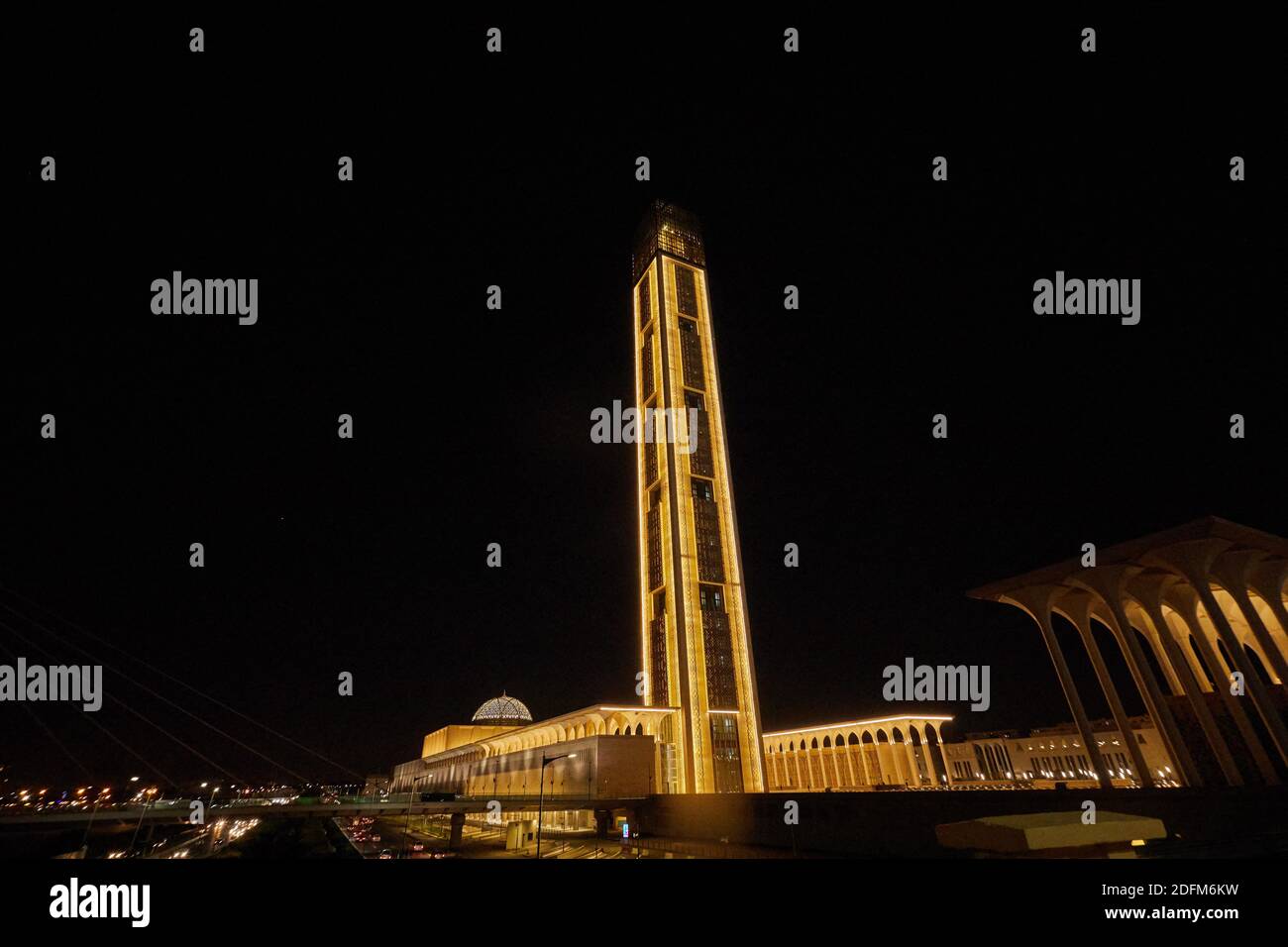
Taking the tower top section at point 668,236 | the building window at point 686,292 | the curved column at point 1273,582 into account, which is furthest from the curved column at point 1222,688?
the tower top section at point 668,236

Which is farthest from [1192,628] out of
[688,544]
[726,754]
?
[688,544]

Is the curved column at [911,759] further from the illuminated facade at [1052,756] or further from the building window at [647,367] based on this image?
the building window at [647,367]

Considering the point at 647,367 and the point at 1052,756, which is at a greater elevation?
the point at 647,367

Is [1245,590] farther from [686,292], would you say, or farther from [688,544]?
[686,292]

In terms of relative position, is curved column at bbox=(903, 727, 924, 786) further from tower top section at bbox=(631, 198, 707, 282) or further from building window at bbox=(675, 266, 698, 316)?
tower top section at bbox=(631, 198, 707, 282)

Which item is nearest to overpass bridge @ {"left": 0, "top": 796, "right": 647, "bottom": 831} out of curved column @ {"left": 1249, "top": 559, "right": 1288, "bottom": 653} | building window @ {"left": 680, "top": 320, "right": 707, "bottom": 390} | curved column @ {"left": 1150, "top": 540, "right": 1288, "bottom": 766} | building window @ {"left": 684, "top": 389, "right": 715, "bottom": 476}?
building window @ {"left": 684, "top": 389, "right": 715, "bottom": 476}
